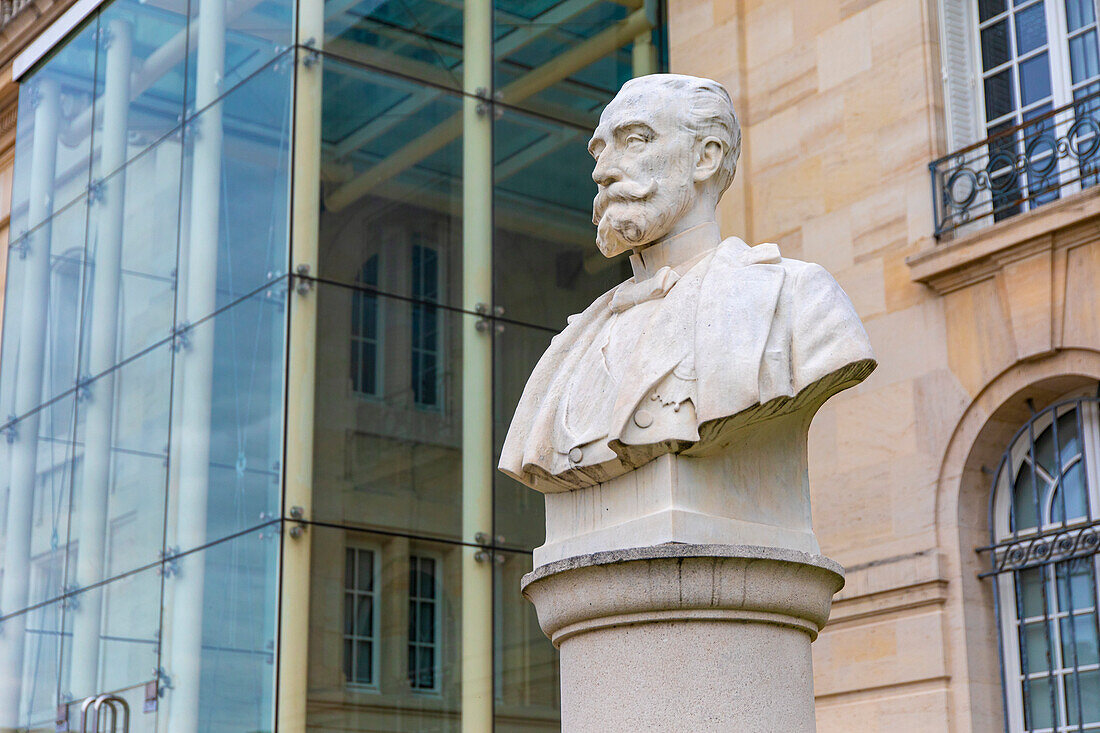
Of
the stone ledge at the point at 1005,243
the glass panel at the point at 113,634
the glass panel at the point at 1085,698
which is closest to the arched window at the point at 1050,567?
the glass panel at the point at 1085,698

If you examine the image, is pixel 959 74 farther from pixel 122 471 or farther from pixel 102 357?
pixel 102 357

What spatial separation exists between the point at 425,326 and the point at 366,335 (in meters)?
0.50

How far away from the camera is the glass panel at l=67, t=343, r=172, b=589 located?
38.3ft

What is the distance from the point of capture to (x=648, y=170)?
5.03 meters

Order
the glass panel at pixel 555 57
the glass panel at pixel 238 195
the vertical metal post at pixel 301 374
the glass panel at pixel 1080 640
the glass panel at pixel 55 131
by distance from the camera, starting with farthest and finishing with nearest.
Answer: the glass panel at pixel 55 131, the glass panel at pixel 555 57, the glass panel at pixel 238 195, the vertical metal post at pixel 301 374, the glass panel at pixel 1080 640

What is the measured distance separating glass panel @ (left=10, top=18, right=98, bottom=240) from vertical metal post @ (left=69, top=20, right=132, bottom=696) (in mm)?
429

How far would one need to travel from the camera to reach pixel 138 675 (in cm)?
1130

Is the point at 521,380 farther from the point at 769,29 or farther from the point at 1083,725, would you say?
the point at 1083,725

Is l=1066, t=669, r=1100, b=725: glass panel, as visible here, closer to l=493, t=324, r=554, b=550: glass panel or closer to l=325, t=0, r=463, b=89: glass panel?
l=493, t=324, r=554, b=550: glass panel

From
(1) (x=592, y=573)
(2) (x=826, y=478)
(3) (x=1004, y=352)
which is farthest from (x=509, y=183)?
(1) (x=592, y=573)

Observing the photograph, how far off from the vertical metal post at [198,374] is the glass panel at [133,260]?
353 mm

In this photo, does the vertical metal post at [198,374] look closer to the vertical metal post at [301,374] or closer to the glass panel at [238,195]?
the glass panel at [238,195]

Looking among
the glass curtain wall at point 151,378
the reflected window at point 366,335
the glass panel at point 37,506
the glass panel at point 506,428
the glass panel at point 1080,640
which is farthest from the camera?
the glass panel at point 37,506

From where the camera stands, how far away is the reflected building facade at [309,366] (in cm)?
1075
